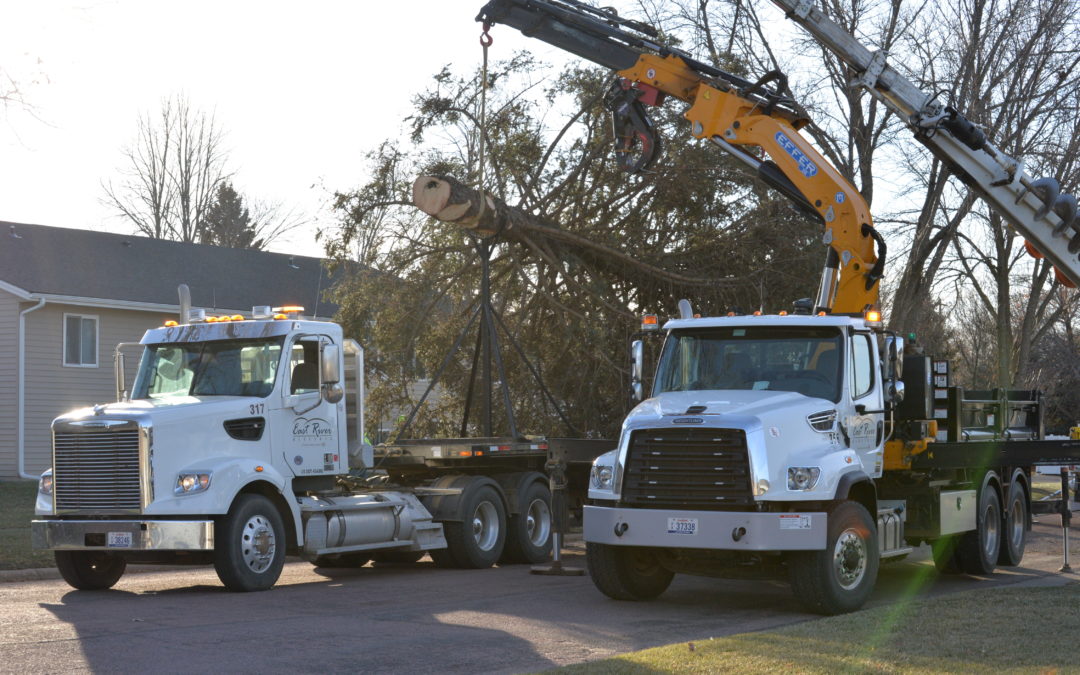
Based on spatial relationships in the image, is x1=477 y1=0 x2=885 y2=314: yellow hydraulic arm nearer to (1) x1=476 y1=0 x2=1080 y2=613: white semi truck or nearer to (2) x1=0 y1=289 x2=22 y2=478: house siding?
(1) x1=476 y1=0 x2=1080 y2=613: white semi truck

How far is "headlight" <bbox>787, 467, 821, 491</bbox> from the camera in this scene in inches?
428

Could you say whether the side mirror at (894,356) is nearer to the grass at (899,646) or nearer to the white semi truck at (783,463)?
the white semi truck at (783,463)

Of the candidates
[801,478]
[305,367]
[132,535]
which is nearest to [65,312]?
[305,367]

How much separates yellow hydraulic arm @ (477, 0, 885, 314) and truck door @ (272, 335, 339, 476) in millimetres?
4658

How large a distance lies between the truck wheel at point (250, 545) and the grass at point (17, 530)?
A: 11.8 feet

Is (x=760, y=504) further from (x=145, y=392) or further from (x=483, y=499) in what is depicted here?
(x=145, y=392)

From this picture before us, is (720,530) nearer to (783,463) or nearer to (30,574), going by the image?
(783,463)

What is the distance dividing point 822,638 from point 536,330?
12294mm

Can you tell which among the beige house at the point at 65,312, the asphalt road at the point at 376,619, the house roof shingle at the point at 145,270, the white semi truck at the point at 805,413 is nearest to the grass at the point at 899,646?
the asphalt road at the point at 376,619

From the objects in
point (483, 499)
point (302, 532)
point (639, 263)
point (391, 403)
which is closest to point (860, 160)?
point (639, 263)

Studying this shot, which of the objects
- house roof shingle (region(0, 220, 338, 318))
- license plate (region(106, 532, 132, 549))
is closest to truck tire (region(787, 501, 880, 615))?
license plate (region(106, 532, 132, 549))

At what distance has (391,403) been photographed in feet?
71.9

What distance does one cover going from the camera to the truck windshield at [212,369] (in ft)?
44.7

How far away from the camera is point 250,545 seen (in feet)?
41.7
